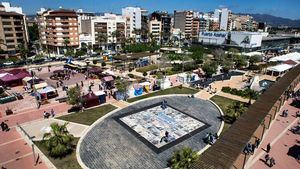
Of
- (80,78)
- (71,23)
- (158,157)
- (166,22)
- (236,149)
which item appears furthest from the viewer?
(166,22)

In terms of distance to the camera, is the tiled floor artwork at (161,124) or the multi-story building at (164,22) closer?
the tiled floor artwork at (161,124)

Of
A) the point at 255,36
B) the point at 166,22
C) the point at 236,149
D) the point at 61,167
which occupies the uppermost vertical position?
the point at 166,22

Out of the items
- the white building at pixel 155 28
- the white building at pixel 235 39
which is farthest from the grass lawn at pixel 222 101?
the white building at pixel 155 28

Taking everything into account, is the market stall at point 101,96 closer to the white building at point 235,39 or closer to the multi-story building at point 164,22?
the white building at point 235,39

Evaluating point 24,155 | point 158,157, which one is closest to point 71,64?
point 24,155

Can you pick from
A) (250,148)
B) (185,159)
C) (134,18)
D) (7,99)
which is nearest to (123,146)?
(185,159)

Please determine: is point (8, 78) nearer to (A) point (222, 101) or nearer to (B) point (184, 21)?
(A) point (222, 101)

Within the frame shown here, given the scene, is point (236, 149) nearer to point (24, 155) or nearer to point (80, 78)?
point (24, 155)
